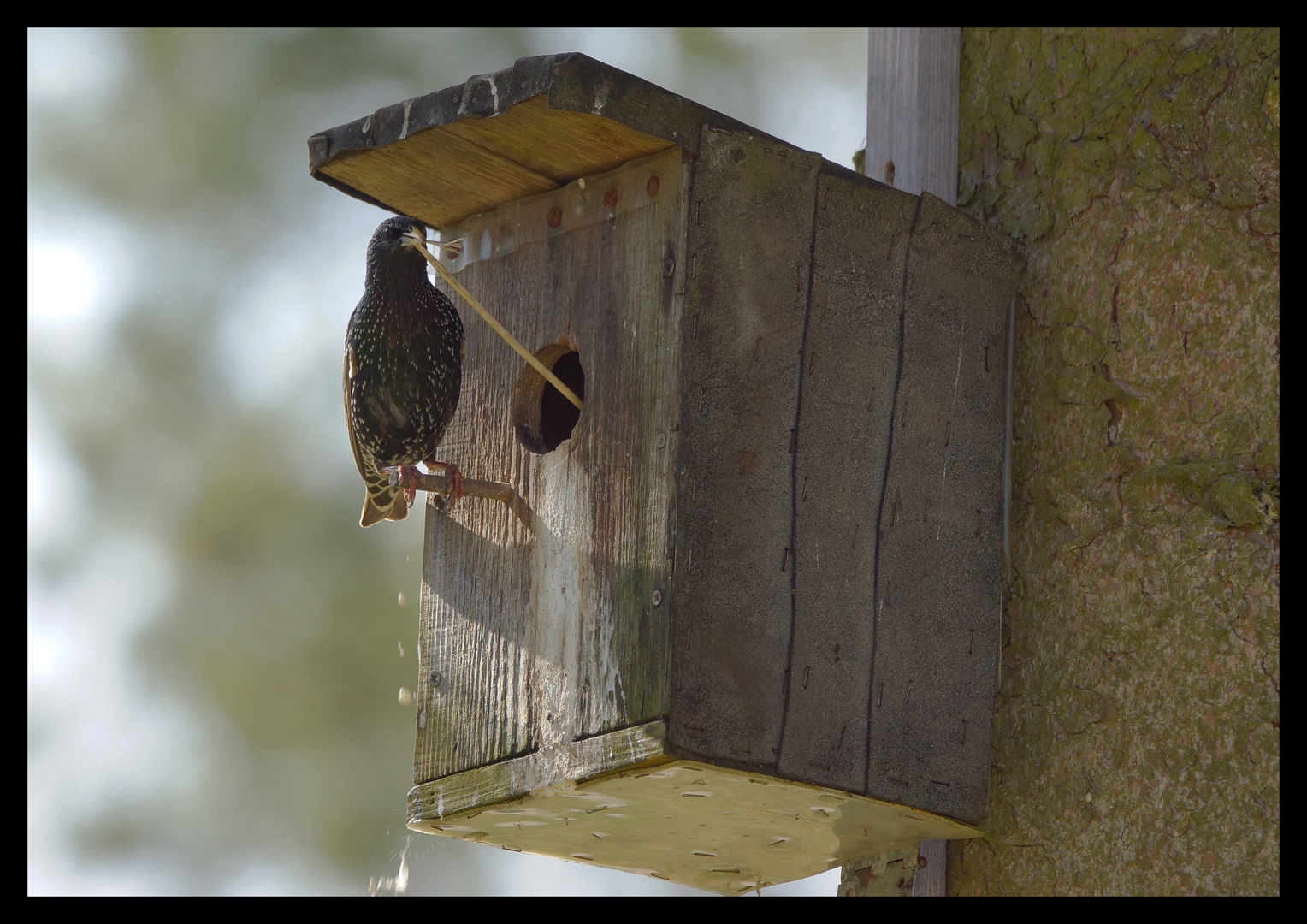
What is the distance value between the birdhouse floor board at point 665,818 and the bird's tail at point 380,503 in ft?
2.46

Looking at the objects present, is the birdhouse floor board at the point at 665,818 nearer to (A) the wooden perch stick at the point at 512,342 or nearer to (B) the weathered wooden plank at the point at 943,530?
(B) the weathered wooden plank at the point at 943,530

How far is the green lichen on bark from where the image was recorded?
245 centimetres

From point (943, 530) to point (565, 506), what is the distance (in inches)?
27.1

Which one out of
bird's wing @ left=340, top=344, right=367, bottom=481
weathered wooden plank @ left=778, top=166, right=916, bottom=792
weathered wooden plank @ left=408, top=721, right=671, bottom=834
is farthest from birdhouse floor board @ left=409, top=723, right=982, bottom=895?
bird's wing @ left=340, top=344, right=367, bottom=481

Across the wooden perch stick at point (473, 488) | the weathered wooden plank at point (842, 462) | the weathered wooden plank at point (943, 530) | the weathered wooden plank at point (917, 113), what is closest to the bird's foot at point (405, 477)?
the wooden perch stick at point (473, 488)

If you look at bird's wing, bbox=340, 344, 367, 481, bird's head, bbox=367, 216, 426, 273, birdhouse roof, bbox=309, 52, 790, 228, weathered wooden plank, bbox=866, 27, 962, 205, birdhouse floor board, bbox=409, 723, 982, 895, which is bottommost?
birdhouse floor board, bbox=409, 723, 982, 895

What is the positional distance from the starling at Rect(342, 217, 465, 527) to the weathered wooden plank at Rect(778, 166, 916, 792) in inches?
29.4

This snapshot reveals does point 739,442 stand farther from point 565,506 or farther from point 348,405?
point 348,405

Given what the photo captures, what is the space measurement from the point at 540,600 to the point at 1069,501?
39.3 inches

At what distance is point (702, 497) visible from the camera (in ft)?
7.82

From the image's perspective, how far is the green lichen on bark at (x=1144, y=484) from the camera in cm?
245

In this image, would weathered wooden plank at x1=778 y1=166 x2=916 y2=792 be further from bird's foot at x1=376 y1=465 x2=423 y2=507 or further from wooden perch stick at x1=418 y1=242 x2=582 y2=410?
bird's foot at x1=376 y1=465 x2=423 y2=507

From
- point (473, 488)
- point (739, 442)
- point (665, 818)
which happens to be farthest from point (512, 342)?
point (665, 818)

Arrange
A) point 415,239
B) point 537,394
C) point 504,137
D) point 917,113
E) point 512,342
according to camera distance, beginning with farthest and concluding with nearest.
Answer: point 917,113, point 415,239, point 537,394, point 512,342, point 504,137
